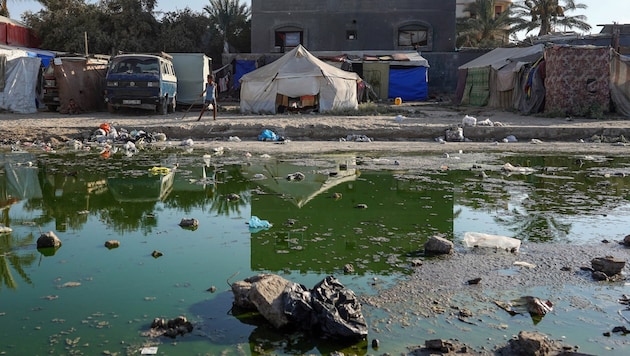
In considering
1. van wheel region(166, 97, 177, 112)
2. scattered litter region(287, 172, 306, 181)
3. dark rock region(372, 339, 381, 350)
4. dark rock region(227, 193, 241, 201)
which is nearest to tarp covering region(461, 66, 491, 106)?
van wheel region(166, 97, 177, 112)

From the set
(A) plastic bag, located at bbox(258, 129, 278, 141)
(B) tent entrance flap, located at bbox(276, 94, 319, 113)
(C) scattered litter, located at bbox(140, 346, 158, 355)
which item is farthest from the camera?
(B) tent entrance flap, located at bbox(276, 94, 319, 113)

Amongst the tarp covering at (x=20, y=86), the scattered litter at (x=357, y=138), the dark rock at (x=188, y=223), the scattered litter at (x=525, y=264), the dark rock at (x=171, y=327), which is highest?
the tarp covering at (x=20, y=86)

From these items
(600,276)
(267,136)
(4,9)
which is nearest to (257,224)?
(600,276)

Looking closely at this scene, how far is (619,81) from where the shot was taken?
679 inches

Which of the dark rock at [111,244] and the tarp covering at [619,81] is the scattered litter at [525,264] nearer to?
the dark rock at [111,244]

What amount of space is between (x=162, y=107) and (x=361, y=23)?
14882 mm

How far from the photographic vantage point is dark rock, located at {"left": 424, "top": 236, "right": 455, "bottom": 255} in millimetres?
4875

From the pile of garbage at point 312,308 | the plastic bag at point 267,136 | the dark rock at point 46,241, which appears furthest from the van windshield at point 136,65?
the pile of garbage at point 312,308

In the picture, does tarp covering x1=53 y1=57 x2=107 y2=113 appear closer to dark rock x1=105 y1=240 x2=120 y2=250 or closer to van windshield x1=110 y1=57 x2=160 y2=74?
van windshield x1=110 y1=57 x2=160 y2=74

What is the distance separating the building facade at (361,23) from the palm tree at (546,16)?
1066 cm

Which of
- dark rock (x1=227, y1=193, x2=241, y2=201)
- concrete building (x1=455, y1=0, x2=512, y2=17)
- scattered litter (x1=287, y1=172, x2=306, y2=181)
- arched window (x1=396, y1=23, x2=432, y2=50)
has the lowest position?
dark rock (x1=227, y1=193, x2=241, y2=201)

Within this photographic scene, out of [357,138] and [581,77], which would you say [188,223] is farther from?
[581,77]

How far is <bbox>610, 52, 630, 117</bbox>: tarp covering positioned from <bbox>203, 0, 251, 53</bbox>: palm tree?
21.2m

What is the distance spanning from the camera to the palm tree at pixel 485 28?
3694 centimetres
